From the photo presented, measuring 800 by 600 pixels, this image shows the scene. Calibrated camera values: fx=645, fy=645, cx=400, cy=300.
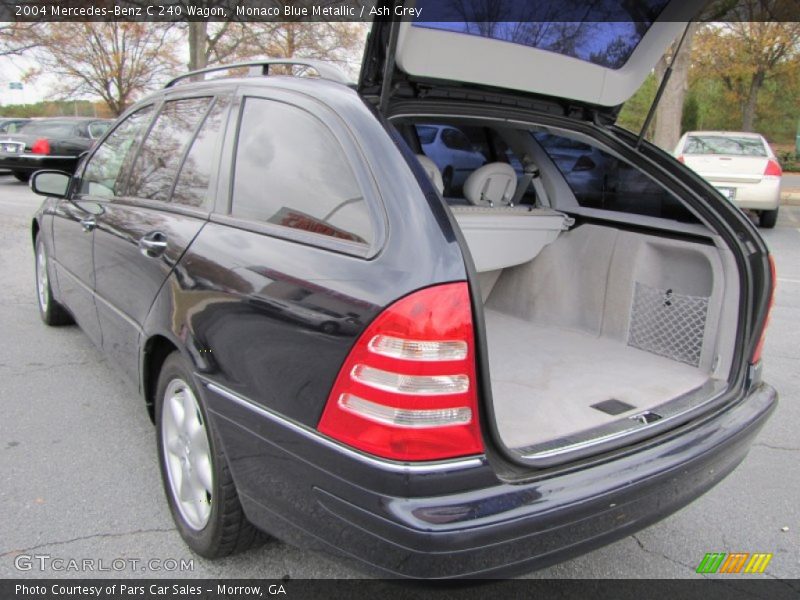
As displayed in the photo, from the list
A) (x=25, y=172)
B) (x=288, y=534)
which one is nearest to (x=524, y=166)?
(x=288, y=534)

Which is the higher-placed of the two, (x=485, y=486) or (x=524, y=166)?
(x=524, y=166)

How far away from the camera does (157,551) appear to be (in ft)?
7.98

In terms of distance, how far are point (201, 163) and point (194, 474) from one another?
1171 mm

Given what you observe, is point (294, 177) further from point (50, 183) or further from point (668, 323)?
point (50, 183)

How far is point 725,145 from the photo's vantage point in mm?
11453

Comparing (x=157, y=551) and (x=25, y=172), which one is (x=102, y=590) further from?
(x=25, y=172)

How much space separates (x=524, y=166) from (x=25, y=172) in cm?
1648

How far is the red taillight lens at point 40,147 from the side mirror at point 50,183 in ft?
45.1

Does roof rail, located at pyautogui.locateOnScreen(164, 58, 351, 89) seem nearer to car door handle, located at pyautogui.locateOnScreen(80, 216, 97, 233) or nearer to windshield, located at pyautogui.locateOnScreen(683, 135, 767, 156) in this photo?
car door handle, located at pyautogui.locateOnScreen(80, 216, 97, 233)

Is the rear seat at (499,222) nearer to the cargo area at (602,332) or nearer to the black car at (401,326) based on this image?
the black car at (401,326)

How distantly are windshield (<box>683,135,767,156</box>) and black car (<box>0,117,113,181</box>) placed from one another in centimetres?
1299

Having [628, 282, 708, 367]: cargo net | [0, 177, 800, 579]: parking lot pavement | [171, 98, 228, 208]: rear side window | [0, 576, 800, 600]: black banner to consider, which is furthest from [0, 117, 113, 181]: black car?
[628, 282, 708, 367]: cargo net

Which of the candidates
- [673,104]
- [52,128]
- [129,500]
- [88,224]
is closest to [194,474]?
[129,500]

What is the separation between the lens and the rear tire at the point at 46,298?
4.67 meters
